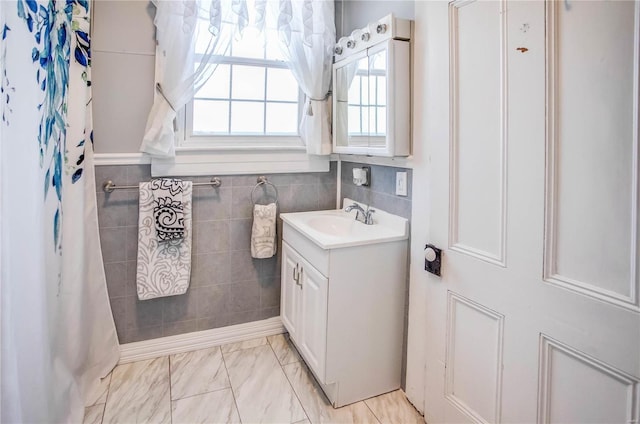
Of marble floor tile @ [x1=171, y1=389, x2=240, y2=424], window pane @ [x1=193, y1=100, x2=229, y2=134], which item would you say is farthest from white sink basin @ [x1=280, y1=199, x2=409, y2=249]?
marble floor tile @ [x1=171, y1=389, x2=240, y2=424]

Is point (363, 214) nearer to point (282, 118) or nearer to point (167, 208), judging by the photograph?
point (282, 118)

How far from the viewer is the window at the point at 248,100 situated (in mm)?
2348

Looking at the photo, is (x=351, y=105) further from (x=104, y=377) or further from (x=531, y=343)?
(x=104, y=377)

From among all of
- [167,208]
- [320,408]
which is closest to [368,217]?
[320,408]

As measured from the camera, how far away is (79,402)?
5.80 ft

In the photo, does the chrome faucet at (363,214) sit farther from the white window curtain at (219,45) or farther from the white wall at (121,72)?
the white wall at (121,72)

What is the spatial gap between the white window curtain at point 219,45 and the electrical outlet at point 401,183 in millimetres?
618

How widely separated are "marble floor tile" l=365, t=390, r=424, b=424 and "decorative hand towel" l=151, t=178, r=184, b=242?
134cm

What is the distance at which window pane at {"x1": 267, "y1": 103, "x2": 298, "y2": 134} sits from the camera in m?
2.51

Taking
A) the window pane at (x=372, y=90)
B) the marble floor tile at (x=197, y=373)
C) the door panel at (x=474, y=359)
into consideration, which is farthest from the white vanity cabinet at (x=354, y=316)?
the window pane at (x=372, y=90)

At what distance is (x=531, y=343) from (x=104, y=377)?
2.04m

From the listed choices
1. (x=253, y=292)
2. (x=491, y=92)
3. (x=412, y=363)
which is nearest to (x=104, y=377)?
(x=253, y=292)

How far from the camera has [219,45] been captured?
218 centimetres

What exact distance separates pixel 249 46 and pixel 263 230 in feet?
3.69
